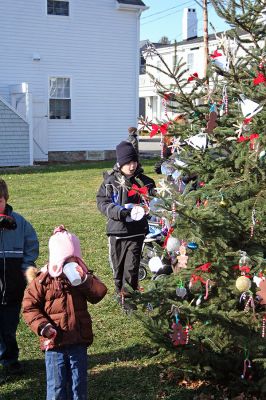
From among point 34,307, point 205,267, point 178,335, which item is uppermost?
point 205,267

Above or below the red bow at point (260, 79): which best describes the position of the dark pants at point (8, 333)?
below

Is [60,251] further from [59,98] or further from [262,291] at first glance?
[59,98]

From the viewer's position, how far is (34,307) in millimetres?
3771

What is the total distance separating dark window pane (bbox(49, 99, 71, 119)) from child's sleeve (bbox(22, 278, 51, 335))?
17977 mm

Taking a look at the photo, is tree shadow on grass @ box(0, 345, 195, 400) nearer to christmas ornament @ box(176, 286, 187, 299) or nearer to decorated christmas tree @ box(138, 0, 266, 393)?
decorated christmas tree @ box(138, 0, 266, 393)

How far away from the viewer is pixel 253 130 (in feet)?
13.0

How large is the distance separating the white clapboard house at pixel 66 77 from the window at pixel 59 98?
0.04m

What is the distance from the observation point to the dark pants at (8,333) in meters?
4.71

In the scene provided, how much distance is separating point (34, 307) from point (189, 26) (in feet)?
143

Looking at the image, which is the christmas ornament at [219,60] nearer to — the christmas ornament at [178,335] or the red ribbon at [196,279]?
the red ribbon at [196,279]

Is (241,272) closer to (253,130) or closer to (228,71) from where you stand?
(253,130)

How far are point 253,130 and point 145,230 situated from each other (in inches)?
92.9

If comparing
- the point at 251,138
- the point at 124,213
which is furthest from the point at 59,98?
the point at 251,138

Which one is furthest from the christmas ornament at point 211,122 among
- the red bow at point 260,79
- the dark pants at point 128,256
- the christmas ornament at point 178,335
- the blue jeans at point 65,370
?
the dark pants at point 128,256
